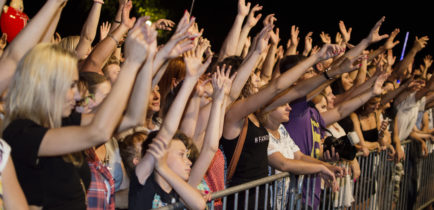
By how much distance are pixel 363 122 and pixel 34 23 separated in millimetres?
4531

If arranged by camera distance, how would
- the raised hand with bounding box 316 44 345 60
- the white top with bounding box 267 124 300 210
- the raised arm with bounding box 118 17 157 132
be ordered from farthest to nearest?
the white top with bounding box 267 124 300 210 → the raised hand with bounding box 316 44 345 60 → the raised arm with bounding box 118 17 157 132

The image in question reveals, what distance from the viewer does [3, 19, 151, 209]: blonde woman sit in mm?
2199

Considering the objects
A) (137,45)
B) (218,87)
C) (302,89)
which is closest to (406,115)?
(302,89)

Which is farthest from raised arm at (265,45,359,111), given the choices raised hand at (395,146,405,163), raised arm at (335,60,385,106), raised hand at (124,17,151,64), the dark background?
the dark background

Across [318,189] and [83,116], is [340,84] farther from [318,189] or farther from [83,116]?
[83,116]

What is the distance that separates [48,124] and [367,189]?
4351 millimetres

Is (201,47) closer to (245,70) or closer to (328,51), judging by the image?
(245,70)

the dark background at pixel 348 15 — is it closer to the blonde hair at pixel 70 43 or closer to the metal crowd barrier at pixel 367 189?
the metal crowd barrier at pixel 367 189

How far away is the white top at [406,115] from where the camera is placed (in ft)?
24.6

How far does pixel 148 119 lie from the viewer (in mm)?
3879

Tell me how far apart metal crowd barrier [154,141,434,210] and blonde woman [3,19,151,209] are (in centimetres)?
67

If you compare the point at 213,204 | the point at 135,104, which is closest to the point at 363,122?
the point at 213,204

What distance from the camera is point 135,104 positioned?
2.70 metres

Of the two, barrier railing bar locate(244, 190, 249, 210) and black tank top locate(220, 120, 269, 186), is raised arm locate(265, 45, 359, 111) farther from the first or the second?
barrier railing bar locate(244, 190, 249, 210)
